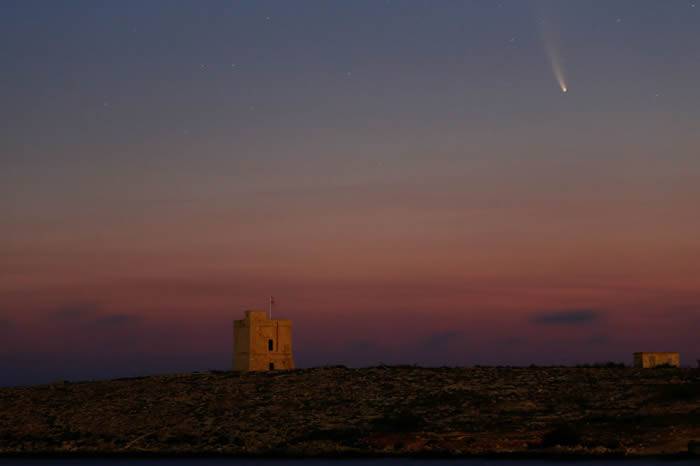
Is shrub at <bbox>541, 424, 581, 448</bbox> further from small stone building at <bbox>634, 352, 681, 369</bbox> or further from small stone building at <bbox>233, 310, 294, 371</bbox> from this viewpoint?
small stone building at <bbox>233, 310, 294, 371</bbox>

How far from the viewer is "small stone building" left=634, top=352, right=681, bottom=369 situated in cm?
7838

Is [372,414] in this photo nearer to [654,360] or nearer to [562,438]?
[562,438]

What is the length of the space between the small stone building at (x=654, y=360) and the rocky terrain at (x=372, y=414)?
4.68 metres

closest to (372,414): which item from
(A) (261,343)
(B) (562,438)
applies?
(B) (562,438)

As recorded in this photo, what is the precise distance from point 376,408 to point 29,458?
20924 millimetres

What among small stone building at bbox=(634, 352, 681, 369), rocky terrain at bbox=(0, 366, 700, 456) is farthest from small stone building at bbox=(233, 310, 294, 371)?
small stone building at bbox=(634, 352, 681, 369)

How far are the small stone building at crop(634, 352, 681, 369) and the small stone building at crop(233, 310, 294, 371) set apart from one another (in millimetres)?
26595

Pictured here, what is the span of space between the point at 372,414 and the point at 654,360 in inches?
914

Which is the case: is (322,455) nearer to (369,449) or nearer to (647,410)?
(369,449)

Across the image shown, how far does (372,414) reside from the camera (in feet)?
220

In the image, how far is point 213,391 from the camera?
3000 inches

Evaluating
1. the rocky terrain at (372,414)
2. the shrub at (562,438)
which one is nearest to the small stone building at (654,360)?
the rocky terrain at (372,414)

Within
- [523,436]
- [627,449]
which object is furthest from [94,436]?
[627,449]

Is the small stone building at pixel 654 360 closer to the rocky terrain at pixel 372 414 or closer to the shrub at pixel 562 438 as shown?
the rocky terrain at pixel 372 414
